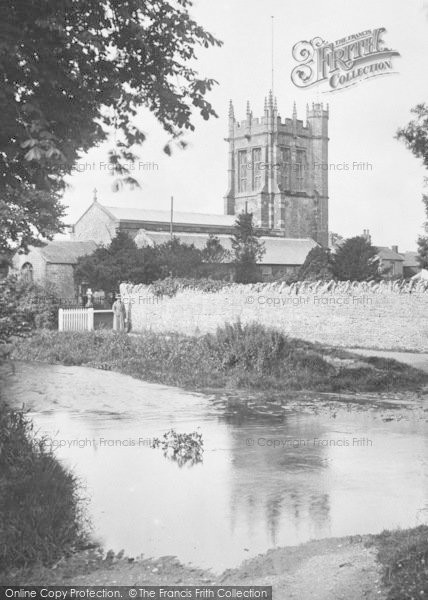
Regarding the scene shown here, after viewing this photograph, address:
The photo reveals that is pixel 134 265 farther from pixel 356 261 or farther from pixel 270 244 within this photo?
pixel 270 244

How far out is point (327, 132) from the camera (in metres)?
104

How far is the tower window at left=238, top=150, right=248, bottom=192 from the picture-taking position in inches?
3969

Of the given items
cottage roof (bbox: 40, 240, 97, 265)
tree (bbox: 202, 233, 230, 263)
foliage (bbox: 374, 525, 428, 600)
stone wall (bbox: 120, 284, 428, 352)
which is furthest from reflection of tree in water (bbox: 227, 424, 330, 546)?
cottage roof (bbox: 40, 240, 97, 265)

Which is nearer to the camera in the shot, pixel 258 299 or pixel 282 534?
pixel 282 534

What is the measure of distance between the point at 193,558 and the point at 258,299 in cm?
2063

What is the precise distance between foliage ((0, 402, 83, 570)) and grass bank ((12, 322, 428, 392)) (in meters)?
7.64

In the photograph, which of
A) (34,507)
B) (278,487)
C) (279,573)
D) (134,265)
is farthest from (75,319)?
(279,573)

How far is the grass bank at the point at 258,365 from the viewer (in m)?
17.2

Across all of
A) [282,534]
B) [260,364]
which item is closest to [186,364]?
[260,364]

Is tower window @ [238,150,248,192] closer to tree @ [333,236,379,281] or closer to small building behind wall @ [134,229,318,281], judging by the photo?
small building behind wall @ [134,229,318,281]

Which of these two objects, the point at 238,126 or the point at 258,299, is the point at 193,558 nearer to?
the point at 258,299

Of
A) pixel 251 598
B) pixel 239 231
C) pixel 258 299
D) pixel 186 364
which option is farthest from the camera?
pixel 239 231

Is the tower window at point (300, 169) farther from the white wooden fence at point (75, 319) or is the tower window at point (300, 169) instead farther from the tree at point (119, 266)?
the white wooden fence at point (75, 319)

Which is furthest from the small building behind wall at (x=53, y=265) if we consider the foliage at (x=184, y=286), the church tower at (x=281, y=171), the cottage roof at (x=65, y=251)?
the church tower at (x=281, y=171)
